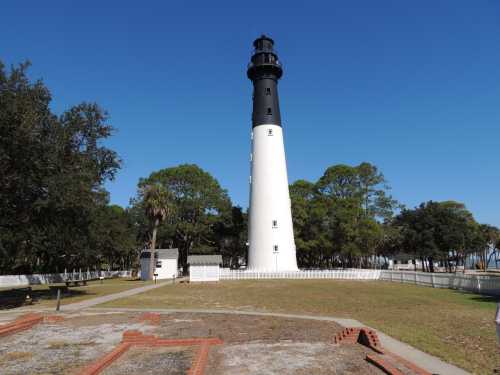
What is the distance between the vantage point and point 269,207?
40344mm

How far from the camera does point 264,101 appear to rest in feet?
139

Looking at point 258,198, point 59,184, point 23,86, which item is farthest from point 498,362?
point 258,198

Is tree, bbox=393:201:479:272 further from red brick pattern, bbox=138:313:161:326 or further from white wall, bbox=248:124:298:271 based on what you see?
red brick pattern, bbox=138:313:161:326

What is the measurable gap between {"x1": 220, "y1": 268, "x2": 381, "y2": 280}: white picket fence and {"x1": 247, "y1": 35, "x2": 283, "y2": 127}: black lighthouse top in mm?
16361

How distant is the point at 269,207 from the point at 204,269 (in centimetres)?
935

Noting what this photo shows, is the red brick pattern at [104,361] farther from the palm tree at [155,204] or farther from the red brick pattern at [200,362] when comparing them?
the palm tree at [155,204]

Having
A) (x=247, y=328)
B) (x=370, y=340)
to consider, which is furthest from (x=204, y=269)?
(x=370, y=340)

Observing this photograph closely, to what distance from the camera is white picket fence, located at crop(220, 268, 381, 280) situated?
1523 inches

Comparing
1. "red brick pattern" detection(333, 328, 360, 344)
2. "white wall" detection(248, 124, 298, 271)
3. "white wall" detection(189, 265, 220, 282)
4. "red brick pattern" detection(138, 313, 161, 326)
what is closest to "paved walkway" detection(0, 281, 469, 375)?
"red brick pattern" detection(333, 328, 360, 344)

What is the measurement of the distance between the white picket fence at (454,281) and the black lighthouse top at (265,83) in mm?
20397

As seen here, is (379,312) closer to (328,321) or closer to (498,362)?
(328,321)

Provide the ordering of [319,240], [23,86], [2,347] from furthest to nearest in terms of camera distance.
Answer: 1. [319,240]
2. [23,86]
3. [2,347]

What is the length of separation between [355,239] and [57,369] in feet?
137

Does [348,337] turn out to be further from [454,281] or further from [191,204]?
[191,204]
